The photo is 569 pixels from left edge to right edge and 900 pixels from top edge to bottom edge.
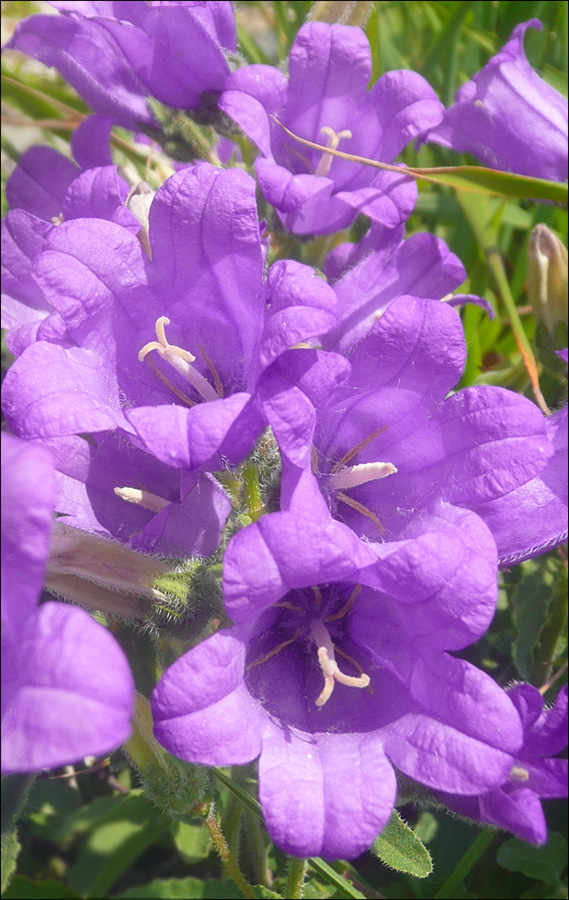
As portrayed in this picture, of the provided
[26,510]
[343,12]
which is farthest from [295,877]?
[343,12]

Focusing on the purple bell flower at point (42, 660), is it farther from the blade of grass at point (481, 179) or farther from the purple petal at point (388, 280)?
the blade of grass at point (481, 179)

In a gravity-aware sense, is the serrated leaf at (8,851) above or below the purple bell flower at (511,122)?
below

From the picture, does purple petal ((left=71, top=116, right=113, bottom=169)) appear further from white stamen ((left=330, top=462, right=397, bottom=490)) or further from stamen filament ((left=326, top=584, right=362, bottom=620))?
stamen filament ((left=326, top=584, right=362, bottom=620))

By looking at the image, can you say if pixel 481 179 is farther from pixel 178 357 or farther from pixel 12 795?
pixel 12 795

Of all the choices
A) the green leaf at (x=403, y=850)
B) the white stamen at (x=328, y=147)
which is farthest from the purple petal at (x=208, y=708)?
the white stamen at (x=328, y=147)

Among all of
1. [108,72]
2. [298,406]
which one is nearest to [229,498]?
[298,406]

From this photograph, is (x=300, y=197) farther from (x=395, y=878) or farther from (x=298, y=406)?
(x=395, y=878)

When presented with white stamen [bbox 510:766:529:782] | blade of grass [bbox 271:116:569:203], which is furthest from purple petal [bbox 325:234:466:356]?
white stamen [bbox 510:766:529:782]
